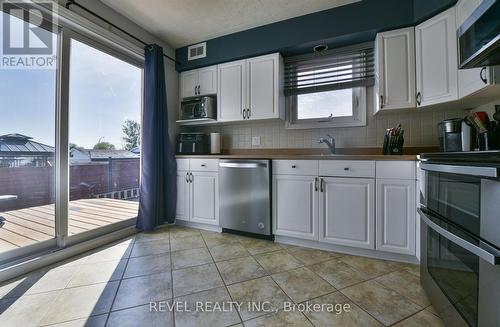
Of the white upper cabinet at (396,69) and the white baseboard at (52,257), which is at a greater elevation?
the white upper cabinet at (396,69)

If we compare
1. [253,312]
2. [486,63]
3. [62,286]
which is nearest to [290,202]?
[253,312]

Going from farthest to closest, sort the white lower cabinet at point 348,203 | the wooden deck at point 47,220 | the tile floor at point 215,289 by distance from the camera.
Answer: the white lower cabinet at point 348,203 → the wooden deck at point 47,220 → the tile floor at point 215,289

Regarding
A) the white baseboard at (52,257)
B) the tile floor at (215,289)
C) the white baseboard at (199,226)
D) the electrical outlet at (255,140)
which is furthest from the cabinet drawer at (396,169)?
the white baseboard at (52,257)

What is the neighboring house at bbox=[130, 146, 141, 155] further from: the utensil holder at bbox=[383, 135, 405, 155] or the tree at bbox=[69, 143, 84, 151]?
the utensil holder at bbox=[383, 135, 405, 155]

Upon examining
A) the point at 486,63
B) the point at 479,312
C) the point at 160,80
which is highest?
the point at 160,80

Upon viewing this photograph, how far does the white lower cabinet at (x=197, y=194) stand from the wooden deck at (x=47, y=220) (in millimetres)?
701

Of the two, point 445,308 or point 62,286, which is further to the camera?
point 62,286

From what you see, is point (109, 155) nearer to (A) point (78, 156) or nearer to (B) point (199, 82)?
(A) point (78, 156)

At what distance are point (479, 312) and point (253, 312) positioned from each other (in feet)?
3.21

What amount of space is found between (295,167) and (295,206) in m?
0.39

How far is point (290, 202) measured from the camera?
85.0 inches

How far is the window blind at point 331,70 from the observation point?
2.34 m

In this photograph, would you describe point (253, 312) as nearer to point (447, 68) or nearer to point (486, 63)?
point (486, 63)

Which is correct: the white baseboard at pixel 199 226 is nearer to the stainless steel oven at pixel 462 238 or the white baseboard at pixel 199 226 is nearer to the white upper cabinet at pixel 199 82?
the white upper cabinet at pixel 199 82
